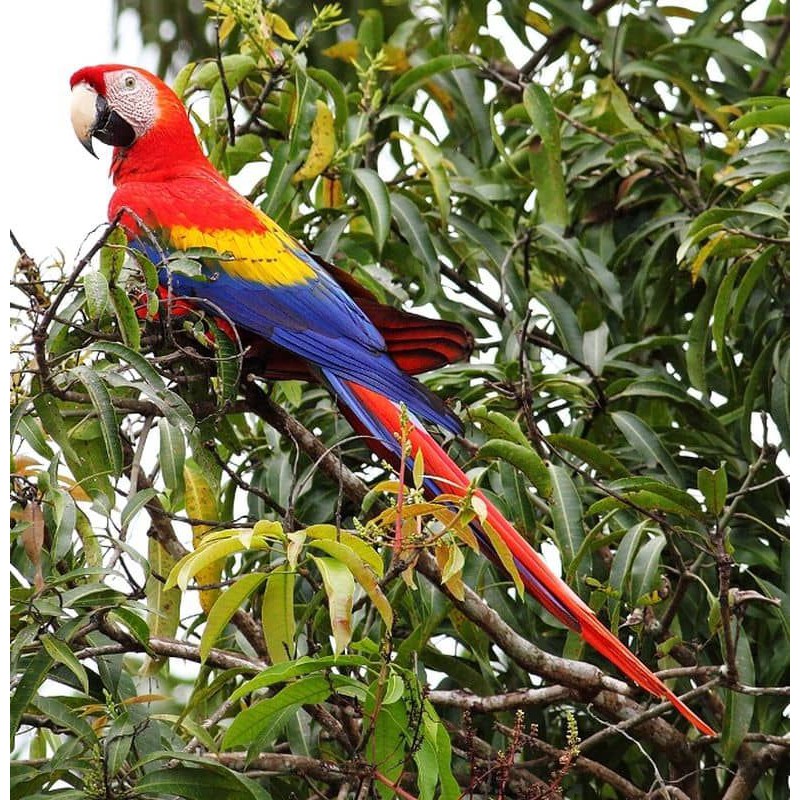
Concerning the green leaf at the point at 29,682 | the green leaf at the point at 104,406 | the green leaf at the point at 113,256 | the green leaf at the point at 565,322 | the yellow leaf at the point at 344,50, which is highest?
the yellow leaf at the point at 344,50

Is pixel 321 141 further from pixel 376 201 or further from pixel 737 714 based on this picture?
pixel 737 714

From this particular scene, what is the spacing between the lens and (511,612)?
2.01m

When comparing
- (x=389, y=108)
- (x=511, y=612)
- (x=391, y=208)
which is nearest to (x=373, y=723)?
(x=511, y=612)

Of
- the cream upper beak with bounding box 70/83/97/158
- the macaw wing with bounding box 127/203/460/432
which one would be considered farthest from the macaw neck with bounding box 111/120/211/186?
the macaw wing with bounding box 127/203/460/432

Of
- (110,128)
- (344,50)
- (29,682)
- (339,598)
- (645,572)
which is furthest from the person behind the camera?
(344,50)

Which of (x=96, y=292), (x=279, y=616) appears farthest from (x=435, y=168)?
(x=279, y=616)

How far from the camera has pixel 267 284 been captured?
7.14 feet

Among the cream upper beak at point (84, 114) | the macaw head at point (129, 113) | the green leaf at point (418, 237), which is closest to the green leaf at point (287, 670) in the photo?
the green leaf at point (418, 237)

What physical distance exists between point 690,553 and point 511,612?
1.14 feet

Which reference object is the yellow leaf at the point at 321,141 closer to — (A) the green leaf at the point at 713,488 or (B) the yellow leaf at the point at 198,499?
(B) the yellow leaf at the point at 198,499

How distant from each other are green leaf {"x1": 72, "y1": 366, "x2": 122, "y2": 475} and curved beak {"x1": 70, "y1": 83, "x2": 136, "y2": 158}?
3.57 feet

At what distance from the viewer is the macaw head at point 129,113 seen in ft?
7.99

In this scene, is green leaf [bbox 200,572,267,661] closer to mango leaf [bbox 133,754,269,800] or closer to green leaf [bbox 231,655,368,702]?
green leaf [bbox 231,655,368,702]

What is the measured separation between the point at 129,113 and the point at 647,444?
1.24 metres
